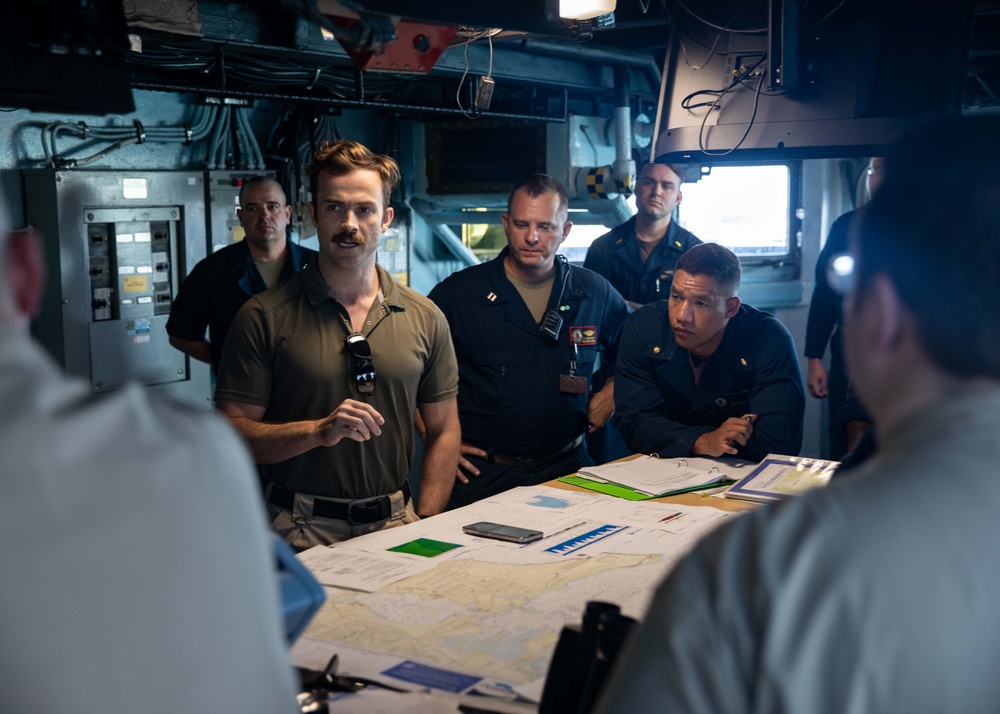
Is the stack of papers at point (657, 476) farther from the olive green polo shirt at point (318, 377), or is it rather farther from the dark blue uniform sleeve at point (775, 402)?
the olive green polo shirt at point (318, 377)

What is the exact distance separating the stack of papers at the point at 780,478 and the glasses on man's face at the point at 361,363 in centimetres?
110

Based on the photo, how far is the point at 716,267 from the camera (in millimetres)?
3447

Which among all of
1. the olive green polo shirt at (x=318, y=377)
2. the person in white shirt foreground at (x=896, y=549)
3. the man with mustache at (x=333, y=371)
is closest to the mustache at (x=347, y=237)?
the man with mustache at (x=333, y=371)

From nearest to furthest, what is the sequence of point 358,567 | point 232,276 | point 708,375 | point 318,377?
1. point 358,567
2. point 318,377
3. point 708,375
4. point 232,276

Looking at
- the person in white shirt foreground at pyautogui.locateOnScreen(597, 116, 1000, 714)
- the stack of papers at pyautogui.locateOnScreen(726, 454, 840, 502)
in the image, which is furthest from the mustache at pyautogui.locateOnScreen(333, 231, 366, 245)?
the person in white shirt foreground at pyautogui.locateOnScreen(597, 116, 1000, 714)

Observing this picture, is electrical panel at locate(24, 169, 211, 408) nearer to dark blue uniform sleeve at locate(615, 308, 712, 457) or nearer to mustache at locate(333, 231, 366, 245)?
mustache at locate(333, 231, 366, 245)

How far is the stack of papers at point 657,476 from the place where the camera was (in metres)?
2.99

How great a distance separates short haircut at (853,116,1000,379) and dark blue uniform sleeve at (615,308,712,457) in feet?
8.19

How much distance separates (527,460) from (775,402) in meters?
0.94

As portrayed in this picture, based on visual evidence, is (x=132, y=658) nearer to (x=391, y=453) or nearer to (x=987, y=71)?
(x=391, y=453)

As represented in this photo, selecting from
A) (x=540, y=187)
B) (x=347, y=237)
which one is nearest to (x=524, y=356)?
(x=540, y=187)

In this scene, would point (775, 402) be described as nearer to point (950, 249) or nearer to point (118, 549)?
point (950, 249)

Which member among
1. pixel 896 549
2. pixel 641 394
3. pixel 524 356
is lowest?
pixel 641 394

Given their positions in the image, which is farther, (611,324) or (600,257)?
(600,257)
